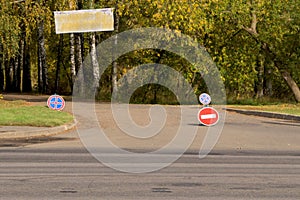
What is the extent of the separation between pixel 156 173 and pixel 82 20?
24546 millimetres

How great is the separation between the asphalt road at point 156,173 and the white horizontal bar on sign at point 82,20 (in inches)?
656

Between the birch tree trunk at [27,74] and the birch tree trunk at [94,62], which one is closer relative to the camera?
the birch tree trunk at [94,62]

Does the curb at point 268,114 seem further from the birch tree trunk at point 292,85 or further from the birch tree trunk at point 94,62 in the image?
the birch tree trunk at point 94,62

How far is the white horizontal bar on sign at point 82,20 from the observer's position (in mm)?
36125

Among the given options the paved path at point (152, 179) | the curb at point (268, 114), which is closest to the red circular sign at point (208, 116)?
the curb at point (268, 114)

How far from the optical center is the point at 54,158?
15133 millimetres

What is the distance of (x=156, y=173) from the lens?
41.6 feet

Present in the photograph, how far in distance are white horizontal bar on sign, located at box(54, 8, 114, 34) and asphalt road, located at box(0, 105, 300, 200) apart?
1666cm

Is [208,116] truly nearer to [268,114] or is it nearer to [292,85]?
[268,114]

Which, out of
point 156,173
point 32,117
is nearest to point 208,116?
point 32,117

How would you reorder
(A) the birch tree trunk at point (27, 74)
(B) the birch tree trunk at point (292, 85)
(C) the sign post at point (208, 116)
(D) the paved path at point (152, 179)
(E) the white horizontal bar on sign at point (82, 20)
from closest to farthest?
(D) the paved path at point (152, 179), (C) the sign post at point (208, 116), (E) the white horizontal bar on sign at point (82, 20), (B) the birch tree trunk at point (292, 85), (A) the birch tree trunk at point (27, 74)

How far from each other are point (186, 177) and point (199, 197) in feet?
7.00

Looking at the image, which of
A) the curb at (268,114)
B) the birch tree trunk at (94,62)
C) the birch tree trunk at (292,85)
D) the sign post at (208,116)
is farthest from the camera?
the birch tree trunk at (94,62)

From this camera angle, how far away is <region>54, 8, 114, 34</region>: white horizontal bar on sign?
36125 mm
